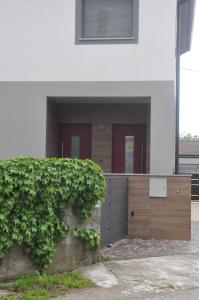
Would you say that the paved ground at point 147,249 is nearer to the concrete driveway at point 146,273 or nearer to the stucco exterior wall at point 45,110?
the concrete driveway at point 146,273

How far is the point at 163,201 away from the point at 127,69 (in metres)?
3.10

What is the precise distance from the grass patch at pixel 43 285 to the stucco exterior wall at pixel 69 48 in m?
5.39

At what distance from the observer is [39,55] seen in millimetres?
10617

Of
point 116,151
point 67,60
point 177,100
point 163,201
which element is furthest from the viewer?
point 177,100

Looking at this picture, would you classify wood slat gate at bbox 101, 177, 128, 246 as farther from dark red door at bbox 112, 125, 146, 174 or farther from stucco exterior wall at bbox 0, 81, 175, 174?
dark red door at bbox 112, 125, 146, 174

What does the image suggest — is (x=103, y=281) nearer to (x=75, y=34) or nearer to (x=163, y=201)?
(x=163, y=201)

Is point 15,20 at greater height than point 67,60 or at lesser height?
greater

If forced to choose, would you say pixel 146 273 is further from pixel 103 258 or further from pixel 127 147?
pixel 127 147

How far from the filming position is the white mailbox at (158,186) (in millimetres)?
9812

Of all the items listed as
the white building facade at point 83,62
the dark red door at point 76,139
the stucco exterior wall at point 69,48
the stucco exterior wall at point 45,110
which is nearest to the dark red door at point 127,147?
the dark red door at point 76,139

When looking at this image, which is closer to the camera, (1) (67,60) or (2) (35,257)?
(2) (35,257)

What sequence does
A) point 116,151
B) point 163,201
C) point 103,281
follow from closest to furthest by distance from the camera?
point 103,281 < point 163,201 < point 116,151

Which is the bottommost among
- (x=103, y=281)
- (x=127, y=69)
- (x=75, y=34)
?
(x=103, y=281)

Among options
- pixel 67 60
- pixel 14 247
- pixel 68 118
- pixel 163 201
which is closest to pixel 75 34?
pixel 67 60
